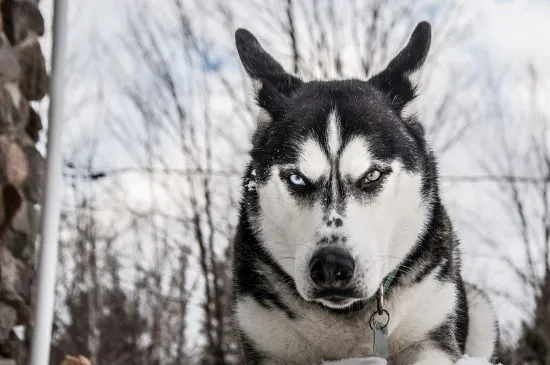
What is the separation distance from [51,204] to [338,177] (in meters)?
1.03

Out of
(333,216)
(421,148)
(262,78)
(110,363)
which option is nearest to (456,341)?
(421,148)

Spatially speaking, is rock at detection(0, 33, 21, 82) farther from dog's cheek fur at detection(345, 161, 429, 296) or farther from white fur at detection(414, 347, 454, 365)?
white fur at detection(414, 347, 454, 365)

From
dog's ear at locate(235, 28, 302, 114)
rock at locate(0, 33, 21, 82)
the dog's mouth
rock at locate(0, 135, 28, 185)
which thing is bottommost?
the dog's mouth

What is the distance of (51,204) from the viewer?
2.71 meters

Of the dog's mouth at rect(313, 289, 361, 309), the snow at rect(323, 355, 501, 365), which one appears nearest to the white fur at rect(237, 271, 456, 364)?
the snow at rect(323, 355, 501, 365)

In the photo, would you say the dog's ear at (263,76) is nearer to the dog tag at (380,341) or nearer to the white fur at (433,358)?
the dog tag at (380,341)

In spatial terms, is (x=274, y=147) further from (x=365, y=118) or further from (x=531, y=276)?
(x=531, y=276)

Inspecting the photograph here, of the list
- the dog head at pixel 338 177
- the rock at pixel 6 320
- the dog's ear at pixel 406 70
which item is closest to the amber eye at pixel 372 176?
the dog head at pixel 338 177

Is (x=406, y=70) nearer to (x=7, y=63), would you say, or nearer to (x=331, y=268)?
(x=331, y=268)

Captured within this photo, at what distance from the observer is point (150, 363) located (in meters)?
16.8

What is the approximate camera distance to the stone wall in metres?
3.68

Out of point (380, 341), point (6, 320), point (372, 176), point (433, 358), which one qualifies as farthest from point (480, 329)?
point (6, 320)

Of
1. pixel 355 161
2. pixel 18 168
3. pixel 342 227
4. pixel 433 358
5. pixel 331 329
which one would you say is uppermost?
pixel 18 168

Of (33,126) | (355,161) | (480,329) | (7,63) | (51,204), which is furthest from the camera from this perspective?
(33,126)
